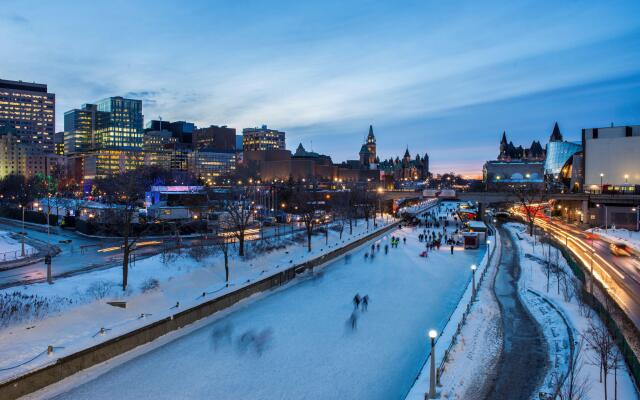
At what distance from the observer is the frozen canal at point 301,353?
15.5 m

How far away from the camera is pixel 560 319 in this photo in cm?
2223

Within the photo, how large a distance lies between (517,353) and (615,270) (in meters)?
18.3

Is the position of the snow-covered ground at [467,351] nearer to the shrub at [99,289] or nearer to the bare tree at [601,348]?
the bare tree at [601,348]

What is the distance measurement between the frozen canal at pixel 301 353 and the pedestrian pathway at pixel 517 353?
2.81 metres

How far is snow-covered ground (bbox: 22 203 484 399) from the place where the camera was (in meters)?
15.5

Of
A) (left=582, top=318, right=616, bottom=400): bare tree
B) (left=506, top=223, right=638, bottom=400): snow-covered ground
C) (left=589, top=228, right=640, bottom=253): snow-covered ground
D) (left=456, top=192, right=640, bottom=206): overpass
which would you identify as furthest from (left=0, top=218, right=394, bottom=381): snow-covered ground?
(left=456, top=192, right=640, bottom=206): overpass

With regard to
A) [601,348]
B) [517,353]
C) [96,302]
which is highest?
[601,348]

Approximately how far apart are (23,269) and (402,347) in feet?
88.1

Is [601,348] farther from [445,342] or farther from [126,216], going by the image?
[126,216]

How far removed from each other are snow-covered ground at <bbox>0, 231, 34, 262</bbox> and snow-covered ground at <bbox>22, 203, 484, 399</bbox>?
70.8 feet

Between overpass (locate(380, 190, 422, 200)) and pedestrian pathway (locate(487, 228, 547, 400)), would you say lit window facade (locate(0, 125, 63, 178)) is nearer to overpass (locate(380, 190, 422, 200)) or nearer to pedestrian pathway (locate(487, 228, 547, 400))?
overpass (locate(380, 190, 422, 200))

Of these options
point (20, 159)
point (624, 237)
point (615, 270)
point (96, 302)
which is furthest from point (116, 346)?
point (20, 159)

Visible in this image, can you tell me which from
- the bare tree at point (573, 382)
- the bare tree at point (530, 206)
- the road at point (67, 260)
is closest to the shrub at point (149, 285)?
the road at point (67, 260)

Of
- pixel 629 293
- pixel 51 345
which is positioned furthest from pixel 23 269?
pixel 629 293
